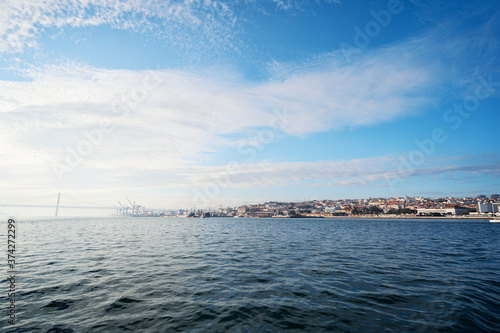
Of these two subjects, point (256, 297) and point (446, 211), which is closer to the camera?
point (256, 297)

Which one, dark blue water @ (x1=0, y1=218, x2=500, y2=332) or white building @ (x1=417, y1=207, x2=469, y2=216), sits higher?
dark blue water @ (x1=0, y1=218, x2=500, y2=332)

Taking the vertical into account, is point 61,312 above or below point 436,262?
above

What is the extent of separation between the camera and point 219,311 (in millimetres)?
9086

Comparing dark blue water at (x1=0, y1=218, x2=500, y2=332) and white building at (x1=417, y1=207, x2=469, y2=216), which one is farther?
white building at (x1=417, y1=207, x2=469, y2=216)

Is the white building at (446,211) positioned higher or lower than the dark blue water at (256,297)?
lower

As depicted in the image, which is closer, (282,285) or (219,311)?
(219,311)

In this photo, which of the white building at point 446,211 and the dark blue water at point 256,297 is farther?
the white building at point 446,211

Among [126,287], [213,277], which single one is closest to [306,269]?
[213,277]

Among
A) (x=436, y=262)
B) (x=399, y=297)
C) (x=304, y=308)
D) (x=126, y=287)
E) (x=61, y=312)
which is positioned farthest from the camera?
(x=436, y=262)

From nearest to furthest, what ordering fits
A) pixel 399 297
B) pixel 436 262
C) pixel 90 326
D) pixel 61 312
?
pixel 90 326 → pixel 61 312 → pixel 399 297 → pixel 436 262

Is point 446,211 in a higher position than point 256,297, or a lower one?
lower

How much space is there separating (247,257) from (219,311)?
11.6m

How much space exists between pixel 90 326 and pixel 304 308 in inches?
303

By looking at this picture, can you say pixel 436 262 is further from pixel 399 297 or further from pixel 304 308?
pixel 304 308
